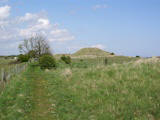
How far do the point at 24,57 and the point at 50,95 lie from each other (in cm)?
5105

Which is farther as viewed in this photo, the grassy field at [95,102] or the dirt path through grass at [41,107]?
the dirt path through grass at [41,107]

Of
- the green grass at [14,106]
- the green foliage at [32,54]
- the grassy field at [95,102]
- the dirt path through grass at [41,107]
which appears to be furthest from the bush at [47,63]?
the green foliage at [32,54]

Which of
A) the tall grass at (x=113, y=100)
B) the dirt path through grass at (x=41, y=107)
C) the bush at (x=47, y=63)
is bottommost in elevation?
the dirt path through grass at (x=41, y=107)

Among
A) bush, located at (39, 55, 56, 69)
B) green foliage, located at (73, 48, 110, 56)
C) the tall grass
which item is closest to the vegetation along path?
the tall grass

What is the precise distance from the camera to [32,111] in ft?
24.0

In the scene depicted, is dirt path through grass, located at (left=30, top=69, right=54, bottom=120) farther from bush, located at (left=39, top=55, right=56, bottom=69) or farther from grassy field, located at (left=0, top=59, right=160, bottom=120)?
bush, located at (left=39, top=55, right=56, bottom=69)

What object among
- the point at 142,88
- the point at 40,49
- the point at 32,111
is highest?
the point at 40,49

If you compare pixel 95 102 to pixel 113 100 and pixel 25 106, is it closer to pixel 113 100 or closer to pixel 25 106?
pixel 113 100

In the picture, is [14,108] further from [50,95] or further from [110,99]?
[110,99]

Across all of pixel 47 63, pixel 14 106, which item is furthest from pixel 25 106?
pixel 47 63

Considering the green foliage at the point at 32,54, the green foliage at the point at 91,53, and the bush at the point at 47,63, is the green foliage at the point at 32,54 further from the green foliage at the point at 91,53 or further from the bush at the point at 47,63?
the green foliage at the point at 91,53

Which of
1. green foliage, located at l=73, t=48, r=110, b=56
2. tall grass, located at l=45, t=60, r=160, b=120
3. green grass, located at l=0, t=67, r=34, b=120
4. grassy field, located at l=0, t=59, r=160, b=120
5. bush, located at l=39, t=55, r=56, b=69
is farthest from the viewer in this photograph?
green foliage, located at l=73, t=48, r=110, b=56

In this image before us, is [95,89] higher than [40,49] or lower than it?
lower

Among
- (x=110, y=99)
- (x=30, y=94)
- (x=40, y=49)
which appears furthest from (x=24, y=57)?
(x=110, y=99)
